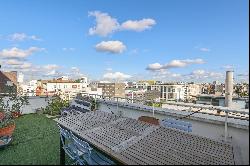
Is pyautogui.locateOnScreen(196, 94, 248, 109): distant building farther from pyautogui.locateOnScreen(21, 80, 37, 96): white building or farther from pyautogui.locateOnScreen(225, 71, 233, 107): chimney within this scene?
pyautogui.locateOnScreen(21, 80, 37, 96): white building

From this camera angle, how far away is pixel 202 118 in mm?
4539

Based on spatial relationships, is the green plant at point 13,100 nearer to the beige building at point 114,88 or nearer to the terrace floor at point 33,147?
the terrace floor at point 33,147

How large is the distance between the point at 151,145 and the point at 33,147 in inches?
160

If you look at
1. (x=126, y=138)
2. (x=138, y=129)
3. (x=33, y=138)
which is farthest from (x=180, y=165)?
(x=33, y=138)

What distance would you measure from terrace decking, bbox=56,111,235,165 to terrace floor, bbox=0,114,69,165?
143cm

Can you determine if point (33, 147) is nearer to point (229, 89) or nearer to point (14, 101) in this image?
point (229, 89)

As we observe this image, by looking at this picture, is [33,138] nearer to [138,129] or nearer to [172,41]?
[138,129]

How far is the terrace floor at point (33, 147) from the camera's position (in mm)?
5023

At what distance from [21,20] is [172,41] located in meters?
12.3

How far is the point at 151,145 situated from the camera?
3.04m

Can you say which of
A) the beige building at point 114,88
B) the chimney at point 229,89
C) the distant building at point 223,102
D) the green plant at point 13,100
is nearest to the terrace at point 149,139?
the distant building at point 223,102

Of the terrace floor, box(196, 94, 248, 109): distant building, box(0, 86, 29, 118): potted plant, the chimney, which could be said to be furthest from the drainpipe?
box(0, 86, 29, 118): potted plant

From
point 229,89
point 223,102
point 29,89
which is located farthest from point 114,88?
point 229,89

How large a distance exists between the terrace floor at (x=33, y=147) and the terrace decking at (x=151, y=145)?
4.70 ft
